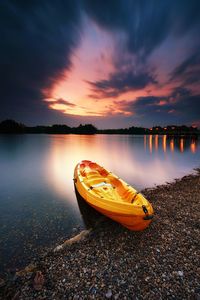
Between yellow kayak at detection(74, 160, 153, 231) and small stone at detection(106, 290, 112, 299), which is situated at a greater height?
yellow kayak at detection(74, 160, 153, 231)

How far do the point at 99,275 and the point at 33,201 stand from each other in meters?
7.72

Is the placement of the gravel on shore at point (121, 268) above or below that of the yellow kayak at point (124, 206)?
below

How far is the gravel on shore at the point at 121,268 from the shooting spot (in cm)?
390

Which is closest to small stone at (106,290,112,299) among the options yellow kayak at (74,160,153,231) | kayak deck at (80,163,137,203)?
yellow kayak at (74,160,153,231)

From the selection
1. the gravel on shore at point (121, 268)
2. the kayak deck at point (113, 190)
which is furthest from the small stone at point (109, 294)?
the kayak deck at point (113, 190)

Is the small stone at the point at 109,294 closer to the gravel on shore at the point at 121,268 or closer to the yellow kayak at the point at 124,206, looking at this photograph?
the gravel on shore at the point at 121,268

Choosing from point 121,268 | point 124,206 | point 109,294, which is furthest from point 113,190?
point 109,294

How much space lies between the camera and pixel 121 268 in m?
4.56

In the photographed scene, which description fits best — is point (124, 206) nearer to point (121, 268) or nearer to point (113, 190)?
point (121, 268)

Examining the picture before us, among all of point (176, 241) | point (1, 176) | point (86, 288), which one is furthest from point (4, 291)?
point (1, 176)

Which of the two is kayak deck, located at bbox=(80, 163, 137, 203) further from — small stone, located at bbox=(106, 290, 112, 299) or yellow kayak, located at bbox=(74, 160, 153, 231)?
small stone, located at bbox=(106, 290, 112, 299)

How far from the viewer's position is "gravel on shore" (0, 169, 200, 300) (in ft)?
12.8

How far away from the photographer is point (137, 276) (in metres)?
4.29

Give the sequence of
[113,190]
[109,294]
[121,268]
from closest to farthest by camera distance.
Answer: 1. [109,294]
2. [121,268]
3. [113,190]
